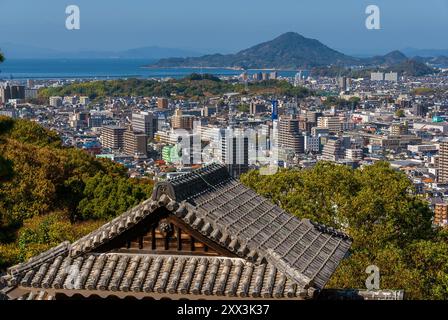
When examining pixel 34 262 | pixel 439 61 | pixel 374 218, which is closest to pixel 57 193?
pixel 374 218

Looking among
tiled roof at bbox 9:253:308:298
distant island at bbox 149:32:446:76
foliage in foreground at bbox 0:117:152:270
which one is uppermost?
distant island at bbox 149:32:446:76

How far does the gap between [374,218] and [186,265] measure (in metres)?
6.34

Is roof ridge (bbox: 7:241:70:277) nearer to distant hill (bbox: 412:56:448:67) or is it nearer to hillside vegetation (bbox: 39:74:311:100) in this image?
hillside vegetation (bbox: 39:74:311:100)

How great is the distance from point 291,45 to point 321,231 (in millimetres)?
118699


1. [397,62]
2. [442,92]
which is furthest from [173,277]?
[397,62]

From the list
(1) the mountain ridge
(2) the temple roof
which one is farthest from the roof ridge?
(1) the mountain ridge

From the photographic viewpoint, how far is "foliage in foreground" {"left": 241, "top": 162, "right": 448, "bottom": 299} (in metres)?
8.20

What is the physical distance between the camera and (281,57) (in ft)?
420

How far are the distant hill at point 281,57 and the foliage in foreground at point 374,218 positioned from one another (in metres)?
112

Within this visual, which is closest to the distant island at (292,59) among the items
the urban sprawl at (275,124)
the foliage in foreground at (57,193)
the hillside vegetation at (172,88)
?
the urban sprawl at (275,124)

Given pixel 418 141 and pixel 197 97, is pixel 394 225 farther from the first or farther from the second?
pixel 197 97

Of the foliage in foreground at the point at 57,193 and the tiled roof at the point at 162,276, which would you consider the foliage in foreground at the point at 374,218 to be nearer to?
the foliage in foreground at the point at 57,193

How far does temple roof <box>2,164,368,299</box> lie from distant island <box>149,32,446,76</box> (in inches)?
4623

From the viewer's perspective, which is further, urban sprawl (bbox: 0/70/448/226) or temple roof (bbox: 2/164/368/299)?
urban sprawl (bbox: 0/70/448/226)
